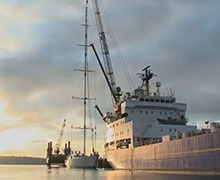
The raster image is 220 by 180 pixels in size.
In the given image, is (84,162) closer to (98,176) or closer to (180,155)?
(98,176)

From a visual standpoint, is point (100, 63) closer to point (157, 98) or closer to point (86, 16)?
point (86, 16)

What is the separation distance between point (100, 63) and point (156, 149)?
38034 mm

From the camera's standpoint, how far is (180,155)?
33406 mm

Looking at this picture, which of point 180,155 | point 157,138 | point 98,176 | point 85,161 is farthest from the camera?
point 85,161

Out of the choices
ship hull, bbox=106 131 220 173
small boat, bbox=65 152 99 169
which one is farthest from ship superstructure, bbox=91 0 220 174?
small boat, bbox=65 152 99 169

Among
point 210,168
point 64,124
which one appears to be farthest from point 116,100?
point 64,124

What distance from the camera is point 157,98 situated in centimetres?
5206

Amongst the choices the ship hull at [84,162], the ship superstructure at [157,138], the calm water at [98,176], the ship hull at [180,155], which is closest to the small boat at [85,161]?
the ship hull at [84,162]

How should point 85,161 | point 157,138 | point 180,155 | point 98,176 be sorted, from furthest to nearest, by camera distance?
1. point 85,161
2. point 157,138
3. point 98,176
4. point 180,155

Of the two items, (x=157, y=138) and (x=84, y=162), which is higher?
(x=157, y=138)

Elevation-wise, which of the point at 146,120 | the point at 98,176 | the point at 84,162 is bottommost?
the point at 98,176

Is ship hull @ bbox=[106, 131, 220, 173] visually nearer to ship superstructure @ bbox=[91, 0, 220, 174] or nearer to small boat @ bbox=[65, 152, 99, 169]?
ship superstructure @ bbox=[91, 0, 220, 174]

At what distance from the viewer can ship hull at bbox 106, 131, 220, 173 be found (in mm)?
28359

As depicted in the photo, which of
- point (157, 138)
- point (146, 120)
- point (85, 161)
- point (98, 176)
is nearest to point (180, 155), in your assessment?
point (98, 176)
